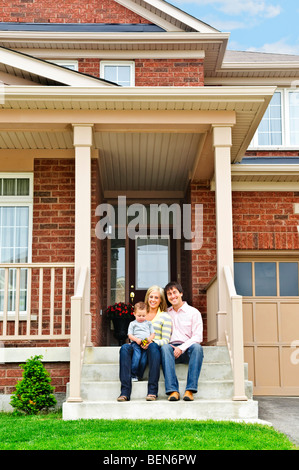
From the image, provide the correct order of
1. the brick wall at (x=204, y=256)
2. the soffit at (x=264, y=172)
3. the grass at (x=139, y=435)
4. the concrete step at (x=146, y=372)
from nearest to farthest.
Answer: the grass at (x=139, y=435) < the concrete step at (x=146, y=372) < the soffit at (x=264, y=172) < the brick wall at (x=204, y=256)

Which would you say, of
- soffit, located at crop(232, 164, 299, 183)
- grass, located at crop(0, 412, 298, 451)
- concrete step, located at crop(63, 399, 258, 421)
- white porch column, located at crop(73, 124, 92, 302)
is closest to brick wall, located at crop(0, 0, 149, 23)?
soffit, located at crop(232, 164, 299, 183)

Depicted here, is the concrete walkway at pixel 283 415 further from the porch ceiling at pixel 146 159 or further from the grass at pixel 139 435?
the porch ceiling at pixel 146 159

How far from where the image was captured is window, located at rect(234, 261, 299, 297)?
10.4 meters

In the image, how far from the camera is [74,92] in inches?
317

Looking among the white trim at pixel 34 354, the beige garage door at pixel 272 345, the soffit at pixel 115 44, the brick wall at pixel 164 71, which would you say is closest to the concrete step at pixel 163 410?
the white trim at pixel 34 354

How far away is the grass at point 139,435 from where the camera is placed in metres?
5.16

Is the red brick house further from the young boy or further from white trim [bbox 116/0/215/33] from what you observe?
the young boy

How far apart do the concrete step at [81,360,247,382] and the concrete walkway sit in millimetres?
621

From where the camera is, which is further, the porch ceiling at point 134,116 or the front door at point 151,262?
the front door at point 151,262

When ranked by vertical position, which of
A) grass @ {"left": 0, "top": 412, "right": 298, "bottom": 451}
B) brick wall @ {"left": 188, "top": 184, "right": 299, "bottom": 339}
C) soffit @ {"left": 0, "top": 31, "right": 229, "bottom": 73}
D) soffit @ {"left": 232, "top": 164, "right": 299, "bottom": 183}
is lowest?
grass @ {"left": 0, "top": 412, "right": 298, "bottom": 451}

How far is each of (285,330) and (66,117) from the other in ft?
15.4

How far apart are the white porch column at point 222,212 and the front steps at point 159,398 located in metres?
0.58

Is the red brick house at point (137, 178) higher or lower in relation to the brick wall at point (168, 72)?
lower
